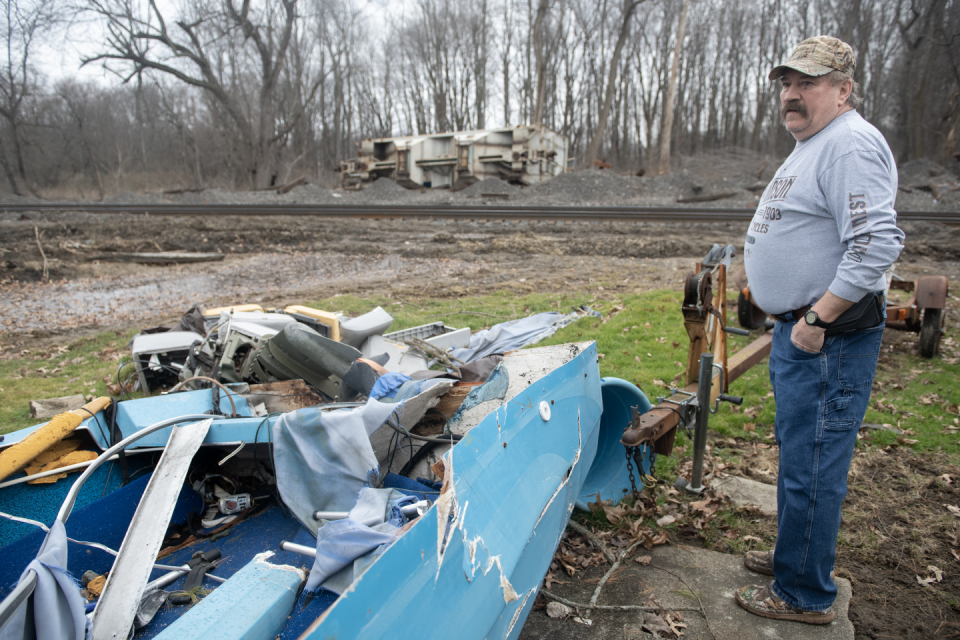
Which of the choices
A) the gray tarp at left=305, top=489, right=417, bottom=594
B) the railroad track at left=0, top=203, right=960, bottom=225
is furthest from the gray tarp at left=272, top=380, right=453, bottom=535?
the railroad track at left=0, top=203, right=960, bottom=225

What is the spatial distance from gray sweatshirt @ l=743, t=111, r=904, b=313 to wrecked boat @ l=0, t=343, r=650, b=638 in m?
1.03

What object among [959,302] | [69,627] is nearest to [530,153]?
[959,302]

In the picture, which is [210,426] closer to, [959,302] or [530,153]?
[959,302]

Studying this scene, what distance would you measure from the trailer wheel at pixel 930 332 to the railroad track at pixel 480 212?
1137 centimetres

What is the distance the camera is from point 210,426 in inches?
106

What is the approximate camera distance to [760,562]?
114 inches

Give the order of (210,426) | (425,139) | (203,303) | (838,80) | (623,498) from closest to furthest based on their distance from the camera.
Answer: (838,80), (210,426), (623,498), (203,303), (425,139)

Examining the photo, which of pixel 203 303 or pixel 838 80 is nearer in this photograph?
pixel 838 80

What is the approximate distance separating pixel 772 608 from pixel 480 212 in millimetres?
17963

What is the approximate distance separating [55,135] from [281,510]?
6010 centimetres

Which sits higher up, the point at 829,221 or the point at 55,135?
the point at 55,135

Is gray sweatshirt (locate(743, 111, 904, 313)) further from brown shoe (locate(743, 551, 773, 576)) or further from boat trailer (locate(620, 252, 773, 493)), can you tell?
brown shoe (locate(743, 551, 773, 576))

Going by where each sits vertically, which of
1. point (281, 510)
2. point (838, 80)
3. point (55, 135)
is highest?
point (55, 135)

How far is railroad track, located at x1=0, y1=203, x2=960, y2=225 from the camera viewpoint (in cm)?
1706
